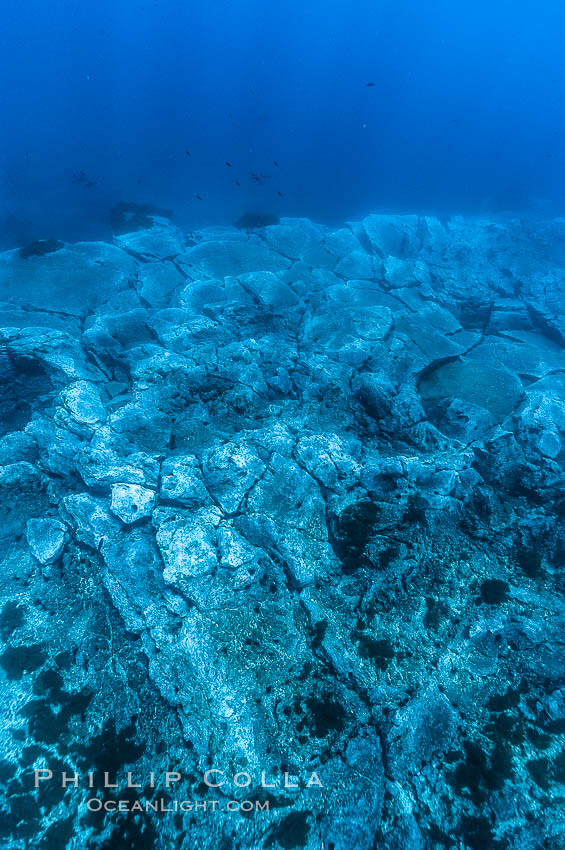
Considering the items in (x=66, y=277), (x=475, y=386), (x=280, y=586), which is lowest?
(x=280, y=586)

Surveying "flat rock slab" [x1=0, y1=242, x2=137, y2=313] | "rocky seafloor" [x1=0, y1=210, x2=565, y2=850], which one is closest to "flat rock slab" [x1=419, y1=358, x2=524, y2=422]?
"rocky seafloor" [x1=0, y1=210, x2=565, y2=850]

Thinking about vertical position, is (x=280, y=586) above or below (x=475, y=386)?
below

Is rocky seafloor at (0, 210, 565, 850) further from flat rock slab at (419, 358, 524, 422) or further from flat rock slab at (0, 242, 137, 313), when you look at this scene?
flat rock slab at (0, 242, 137, 313)

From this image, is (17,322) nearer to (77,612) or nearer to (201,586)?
(77,612)

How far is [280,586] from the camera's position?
4152 millimetres

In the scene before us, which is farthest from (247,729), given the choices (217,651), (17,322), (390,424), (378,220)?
(378,220)

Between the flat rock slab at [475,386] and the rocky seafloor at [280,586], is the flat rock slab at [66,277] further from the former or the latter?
the flat rock slab at [475,386]

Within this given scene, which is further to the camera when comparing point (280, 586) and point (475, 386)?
point (475, 386)

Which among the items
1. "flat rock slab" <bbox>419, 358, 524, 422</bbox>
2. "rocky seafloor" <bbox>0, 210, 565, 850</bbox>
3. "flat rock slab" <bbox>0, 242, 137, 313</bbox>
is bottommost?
"rocky seafloor" <bbox>0, 210, 565, 850</bbox>

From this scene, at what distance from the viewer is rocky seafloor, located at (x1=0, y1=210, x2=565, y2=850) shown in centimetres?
311

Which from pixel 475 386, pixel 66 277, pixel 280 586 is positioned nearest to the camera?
pixel 280 586

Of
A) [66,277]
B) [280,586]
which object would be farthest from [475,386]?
[66,277]

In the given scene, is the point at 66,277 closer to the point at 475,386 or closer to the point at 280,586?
the point at 280,586

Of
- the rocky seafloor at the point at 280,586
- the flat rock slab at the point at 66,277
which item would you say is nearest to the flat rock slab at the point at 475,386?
the rocky seafloor at the point at 280,586
